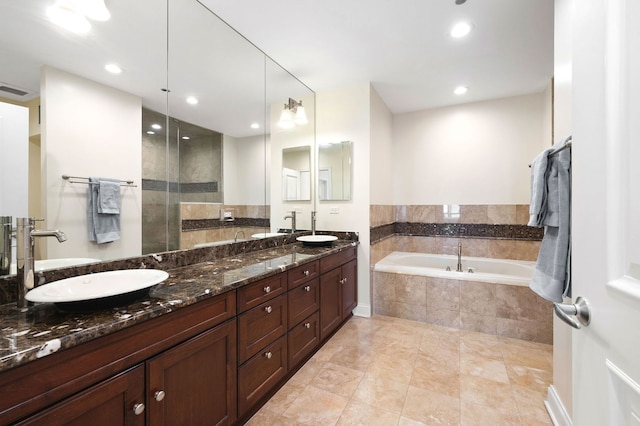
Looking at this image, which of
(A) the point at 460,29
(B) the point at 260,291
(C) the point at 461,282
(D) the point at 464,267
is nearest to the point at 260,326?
(B) the point at 260,291

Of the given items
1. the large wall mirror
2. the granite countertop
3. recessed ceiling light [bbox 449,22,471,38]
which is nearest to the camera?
the granite countertop

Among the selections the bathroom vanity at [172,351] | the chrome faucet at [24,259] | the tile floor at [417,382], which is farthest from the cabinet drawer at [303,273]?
the chrome faucet at [24,259]

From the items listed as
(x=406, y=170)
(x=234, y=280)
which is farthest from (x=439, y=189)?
(x=234, y=280)

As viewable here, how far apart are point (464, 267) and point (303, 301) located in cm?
250

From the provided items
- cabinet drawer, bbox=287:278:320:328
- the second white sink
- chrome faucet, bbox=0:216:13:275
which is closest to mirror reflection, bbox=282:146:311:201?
cabinet drawer, bbox=287:278:320:328

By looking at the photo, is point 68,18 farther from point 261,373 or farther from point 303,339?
point 303,339

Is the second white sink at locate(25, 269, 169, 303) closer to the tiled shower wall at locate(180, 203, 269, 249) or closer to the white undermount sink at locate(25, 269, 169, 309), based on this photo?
the white undermount sink at locate(25, 269, 169, 309)

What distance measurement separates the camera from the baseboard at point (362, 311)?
10.2 ft

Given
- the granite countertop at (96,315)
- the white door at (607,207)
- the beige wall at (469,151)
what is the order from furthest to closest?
1. the beige wall at (469,151)
2. the granite countertop at (96,315)
3. the white door at (607,207)

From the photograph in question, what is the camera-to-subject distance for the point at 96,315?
989 mm

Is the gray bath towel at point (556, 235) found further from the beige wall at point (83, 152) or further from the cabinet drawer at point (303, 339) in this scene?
the beige wall at point (83, 152)

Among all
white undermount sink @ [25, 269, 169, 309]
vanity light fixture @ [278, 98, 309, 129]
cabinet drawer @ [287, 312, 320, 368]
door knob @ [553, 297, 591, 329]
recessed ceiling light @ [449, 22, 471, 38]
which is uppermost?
recessed ceiling light @ [449, 22, 471, 38]

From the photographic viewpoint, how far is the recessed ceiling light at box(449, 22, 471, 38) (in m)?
2.06

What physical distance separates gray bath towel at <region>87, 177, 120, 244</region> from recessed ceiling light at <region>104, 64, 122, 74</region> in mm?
611
